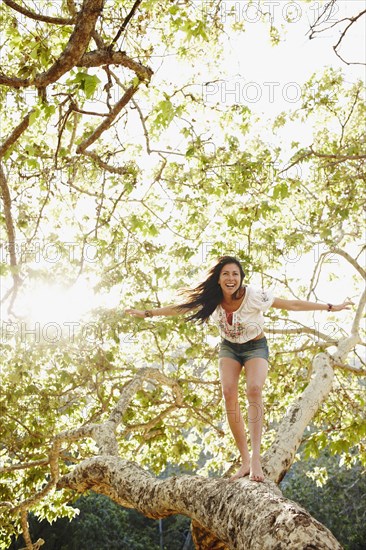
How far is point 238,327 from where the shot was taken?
4.12 metres

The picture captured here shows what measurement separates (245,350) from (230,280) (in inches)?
24.0

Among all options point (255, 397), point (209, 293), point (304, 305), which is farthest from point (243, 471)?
point (209, 293)

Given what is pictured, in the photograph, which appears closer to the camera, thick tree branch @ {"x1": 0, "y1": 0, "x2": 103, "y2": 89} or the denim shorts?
thick tree branch @ {"x1": 0, "y1": 0, "x2": 103, "y2": 89}

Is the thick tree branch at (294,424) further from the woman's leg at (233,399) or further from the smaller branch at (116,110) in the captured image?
the smaller branch at (116,110)

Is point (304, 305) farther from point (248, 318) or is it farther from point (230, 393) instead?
point (230, 393)

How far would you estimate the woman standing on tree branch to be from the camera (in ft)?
12.5

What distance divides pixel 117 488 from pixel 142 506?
39 cm

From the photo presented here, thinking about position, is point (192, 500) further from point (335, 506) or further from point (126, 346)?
point (335, 506)

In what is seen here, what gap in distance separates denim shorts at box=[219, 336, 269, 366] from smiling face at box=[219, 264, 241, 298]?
0.44 m

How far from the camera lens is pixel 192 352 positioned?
7504 mm

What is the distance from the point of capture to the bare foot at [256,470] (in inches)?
128

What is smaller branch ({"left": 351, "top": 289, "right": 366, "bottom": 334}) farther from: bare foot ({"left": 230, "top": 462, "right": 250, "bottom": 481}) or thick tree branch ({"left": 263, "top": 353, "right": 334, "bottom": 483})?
bare foot ({"left": 230, "top": 462, "right": 250, "bottom": 481})

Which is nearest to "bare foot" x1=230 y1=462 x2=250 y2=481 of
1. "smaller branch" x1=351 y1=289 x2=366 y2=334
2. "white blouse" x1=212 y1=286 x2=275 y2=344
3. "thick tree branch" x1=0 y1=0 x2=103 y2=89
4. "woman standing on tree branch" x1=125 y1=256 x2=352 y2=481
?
"woman standing on tree branch" x1=125 y1=256 x2=352 y2=481

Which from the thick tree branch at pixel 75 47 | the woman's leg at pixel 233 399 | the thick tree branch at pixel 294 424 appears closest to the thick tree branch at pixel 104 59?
the thick tree branch at pixel 75 47
